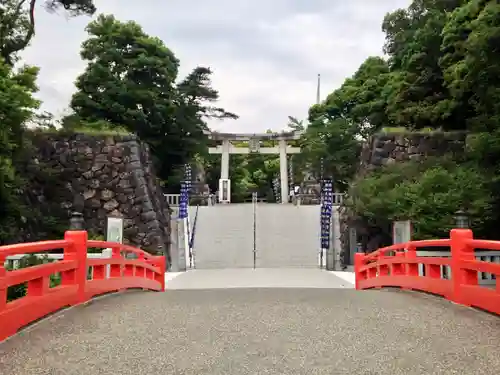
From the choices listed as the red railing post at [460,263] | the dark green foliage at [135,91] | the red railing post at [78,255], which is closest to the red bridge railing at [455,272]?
the red railing post at [460,263]

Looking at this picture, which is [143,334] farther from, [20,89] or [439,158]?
[439,158]

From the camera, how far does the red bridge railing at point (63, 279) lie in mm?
4020

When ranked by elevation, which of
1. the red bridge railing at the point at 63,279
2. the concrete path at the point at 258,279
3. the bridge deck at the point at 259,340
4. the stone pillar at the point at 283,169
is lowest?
the concrete path at the point at 258,279

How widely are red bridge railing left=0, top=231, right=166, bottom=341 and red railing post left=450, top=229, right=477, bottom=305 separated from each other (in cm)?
386

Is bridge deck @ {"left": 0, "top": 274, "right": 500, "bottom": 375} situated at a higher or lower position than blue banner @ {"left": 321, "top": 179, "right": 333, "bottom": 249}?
lower

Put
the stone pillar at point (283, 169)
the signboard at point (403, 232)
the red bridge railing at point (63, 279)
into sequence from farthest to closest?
the stone pillar at point (283, 169), the signboard at point (403, 232), the red bridge railing at point (63, 279)

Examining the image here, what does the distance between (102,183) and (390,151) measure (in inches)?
369

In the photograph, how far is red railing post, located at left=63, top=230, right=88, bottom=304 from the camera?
5598mm

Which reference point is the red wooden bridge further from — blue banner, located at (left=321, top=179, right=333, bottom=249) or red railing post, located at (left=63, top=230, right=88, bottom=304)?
blue banner, located at (left=321, top=179, right=333, bottom=249)

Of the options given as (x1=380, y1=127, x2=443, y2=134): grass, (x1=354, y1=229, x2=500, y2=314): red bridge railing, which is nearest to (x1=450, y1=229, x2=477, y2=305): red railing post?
(x1=354, y1=229, x2=500, y2=314): red bridge railing

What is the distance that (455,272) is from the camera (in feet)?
18.3

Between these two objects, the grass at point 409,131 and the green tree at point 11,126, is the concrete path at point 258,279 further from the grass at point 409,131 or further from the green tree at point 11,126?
the grass at point 409,131

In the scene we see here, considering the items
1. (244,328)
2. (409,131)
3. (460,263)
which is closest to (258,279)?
(460,263)

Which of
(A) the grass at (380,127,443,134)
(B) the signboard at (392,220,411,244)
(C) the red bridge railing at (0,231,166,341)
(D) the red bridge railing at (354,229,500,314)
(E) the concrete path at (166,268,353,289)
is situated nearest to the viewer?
(C) the red bridge railing at (0,231,166,341)
